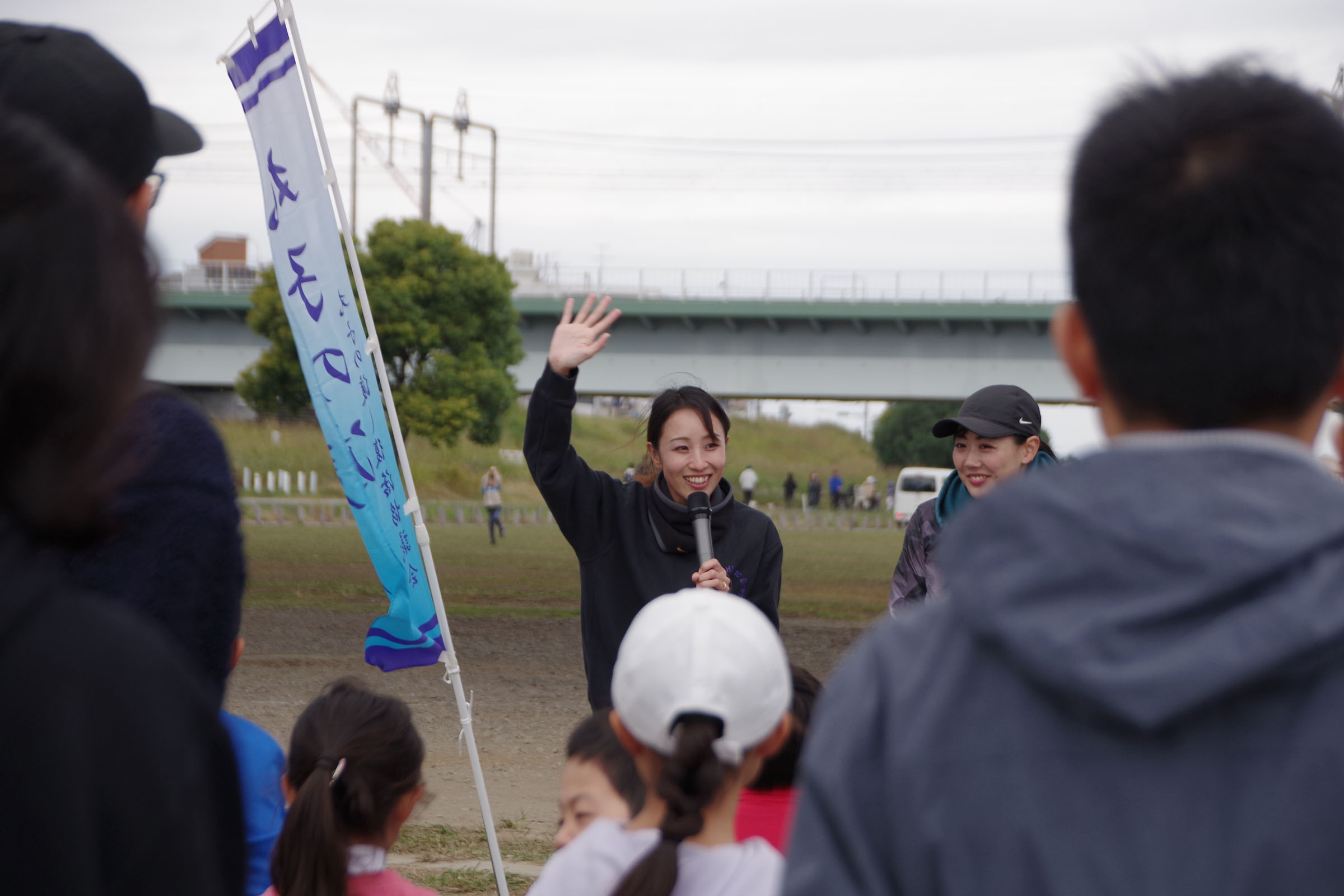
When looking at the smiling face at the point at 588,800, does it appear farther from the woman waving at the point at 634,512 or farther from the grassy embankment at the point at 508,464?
the grassy embankment at the point at 508,464

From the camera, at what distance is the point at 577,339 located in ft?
11.6

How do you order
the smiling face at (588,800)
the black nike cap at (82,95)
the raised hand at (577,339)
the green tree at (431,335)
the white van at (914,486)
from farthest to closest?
the white van at (914,486) < the green tree at (431,335) < the raised hand at (577,339) < the smiling face at (588,800) < the black nike cap at (82,95)

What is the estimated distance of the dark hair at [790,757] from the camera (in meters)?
2.51

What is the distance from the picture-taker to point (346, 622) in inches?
525

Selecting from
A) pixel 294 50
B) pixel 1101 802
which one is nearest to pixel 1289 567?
pixel 1101 802

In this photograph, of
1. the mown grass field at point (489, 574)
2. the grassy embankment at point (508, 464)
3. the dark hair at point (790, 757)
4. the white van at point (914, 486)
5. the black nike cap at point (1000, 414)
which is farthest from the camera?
the white van at point (914, 486)

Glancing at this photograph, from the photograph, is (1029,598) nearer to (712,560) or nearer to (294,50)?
(712,560)

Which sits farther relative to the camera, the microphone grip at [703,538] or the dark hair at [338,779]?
the microphone grip at [703,538]

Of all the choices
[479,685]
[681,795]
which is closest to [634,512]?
[681,795]

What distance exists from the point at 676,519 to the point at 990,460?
1202 mm

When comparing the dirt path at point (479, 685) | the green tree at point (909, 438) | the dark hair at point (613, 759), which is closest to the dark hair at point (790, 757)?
the dark hair at point (613, 759)

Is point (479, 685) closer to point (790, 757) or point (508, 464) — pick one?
point (790, 757)

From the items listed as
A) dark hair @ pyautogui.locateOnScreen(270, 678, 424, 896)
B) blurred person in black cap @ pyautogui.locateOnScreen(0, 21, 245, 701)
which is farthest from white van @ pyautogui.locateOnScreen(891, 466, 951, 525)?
blurred person in black cap @ pyautogui.locateOnScreen(0, 21, 245, 701)

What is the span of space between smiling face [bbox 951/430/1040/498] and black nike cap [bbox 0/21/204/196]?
3084mm
